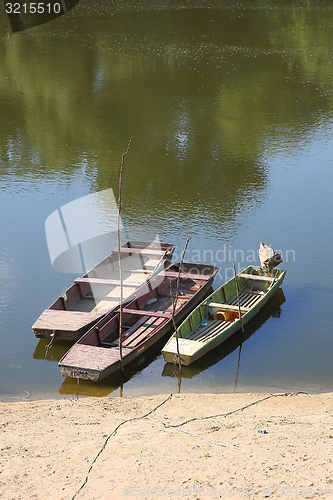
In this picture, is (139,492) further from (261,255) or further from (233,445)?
(261,255)

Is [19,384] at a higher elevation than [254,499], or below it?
below

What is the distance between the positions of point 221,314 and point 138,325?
8.39ft

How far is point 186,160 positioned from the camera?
31.5 m

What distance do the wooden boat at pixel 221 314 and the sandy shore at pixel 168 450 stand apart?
214 centimetres

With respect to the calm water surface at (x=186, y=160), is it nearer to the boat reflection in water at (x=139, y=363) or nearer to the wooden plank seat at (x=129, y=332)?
the boat reflection in water at (x=139, y=363)

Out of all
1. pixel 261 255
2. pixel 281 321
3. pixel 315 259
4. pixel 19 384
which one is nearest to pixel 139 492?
pixel 19 384

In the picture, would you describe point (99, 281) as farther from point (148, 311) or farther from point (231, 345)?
point (231, 345)

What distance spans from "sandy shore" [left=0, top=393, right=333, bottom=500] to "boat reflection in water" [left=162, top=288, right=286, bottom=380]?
197 cm

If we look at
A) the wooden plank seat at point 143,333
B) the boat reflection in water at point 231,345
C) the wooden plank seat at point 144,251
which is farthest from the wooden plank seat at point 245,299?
the wooden plank seat at point 144,251

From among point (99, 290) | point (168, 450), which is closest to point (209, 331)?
point (99, 290)

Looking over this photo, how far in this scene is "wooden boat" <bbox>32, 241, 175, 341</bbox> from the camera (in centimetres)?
1583

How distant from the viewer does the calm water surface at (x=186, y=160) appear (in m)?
16.0

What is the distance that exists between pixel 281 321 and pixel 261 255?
2360mm

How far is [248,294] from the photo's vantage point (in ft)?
60.9
